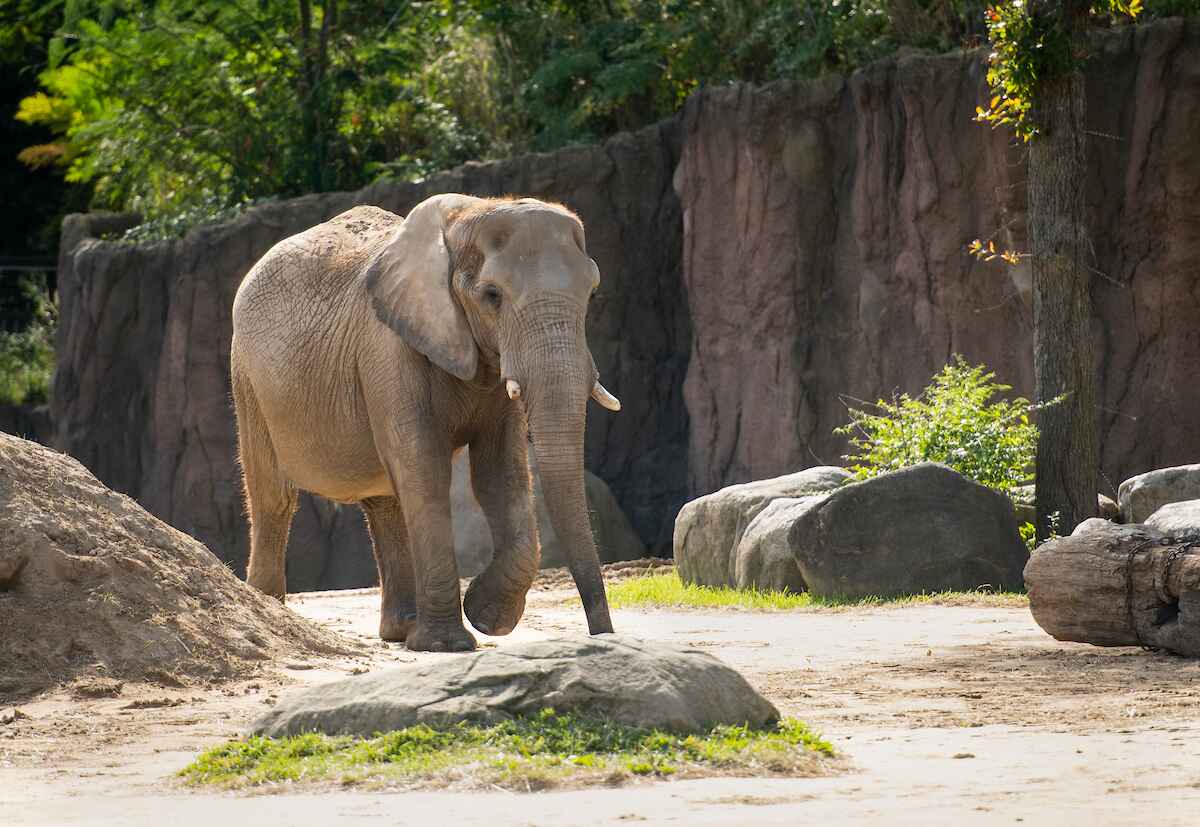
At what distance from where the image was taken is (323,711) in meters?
6.83

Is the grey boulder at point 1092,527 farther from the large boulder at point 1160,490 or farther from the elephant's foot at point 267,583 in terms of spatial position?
the elephant's foot at point 267,583

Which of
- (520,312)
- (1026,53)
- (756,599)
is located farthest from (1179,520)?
(1026,53)

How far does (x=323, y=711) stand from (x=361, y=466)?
4.78 m

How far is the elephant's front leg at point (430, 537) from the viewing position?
34.3 feet

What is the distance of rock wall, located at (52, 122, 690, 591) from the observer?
71.7 feet

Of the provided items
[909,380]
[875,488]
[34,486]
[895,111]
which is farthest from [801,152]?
[34,486]

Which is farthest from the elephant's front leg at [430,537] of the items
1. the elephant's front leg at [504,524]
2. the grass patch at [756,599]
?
the grass patch at [756,599]

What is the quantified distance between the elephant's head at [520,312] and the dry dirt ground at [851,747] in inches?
50.5

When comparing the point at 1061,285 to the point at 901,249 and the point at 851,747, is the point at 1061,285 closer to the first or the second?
the point at 901,249

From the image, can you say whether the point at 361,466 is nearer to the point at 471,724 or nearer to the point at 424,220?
the point at 424,220

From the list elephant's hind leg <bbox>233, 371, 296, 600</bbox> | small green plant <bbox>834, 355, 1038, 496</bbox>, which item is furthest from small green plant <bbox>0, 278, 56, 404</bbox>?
elephant's hind leg <bbox>233, 371, 296, 600</bbox>

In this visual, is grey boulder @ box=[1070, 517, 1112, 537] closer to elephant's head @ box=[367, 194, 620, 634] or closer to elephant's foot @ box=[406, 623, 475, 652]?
elephant's head @ box=[367, 194, 620, 634]

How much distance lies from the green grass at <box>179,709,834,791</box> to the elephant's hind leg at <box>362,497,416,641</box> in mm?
4835

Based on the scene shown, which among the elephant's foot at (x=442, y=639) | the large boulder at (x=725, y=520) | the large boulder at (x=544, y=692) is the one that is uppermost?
the large boulder at (x=725, y=520)
